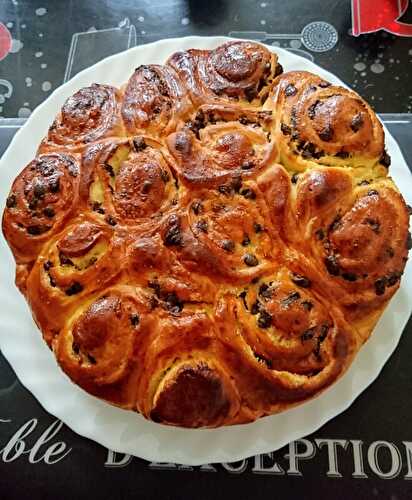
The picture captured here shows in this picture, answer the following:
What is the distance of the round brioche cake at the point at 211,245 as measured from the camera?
1.55m

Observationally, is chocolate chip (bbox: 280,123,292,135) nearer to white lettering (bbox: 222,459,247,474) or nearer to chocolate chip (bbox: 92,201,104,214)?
chocolate chip (bbox: 92,201,104,214)

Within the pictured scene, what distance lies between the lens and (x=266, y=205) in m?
1.63

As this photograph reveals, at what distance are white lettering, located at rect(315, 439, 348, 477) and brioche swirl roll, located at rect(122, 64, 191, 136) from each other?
1039 mm

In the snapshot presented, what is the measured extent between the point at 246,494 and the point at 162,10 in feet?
6.37

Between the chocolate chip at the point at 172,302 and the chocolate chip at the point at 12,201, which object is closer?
the chocolate chip at the point at 172,302

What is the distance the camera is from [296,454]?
1.88 meters

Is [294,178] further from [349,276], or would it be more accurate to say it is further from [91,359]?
[91,359]

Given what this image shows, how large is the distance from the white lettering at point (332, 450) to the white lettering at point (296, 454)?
3 cm

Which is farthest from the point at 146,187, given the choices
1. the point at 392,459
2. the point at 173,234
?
the point at 392,459

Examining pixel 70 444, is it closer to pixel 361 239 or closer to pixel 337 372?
pixel 337 372

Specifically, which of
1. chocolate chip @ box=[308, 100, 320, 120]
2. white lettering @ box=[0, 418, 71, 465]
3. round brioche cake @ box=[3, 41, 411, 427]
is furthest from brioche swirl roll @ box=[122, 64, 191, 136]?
white lettering @ box=[0, 418, 71, 465]

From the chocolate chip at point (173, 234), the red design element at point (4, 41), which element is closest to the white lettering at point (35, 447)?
the chocolate chip at point (173, 234)

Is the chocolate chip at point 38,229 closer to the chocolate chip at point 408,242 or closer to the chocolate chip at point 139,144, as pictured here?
the chocolate chip at point 139,144

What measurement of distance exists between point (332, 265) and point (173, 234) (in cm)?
42
